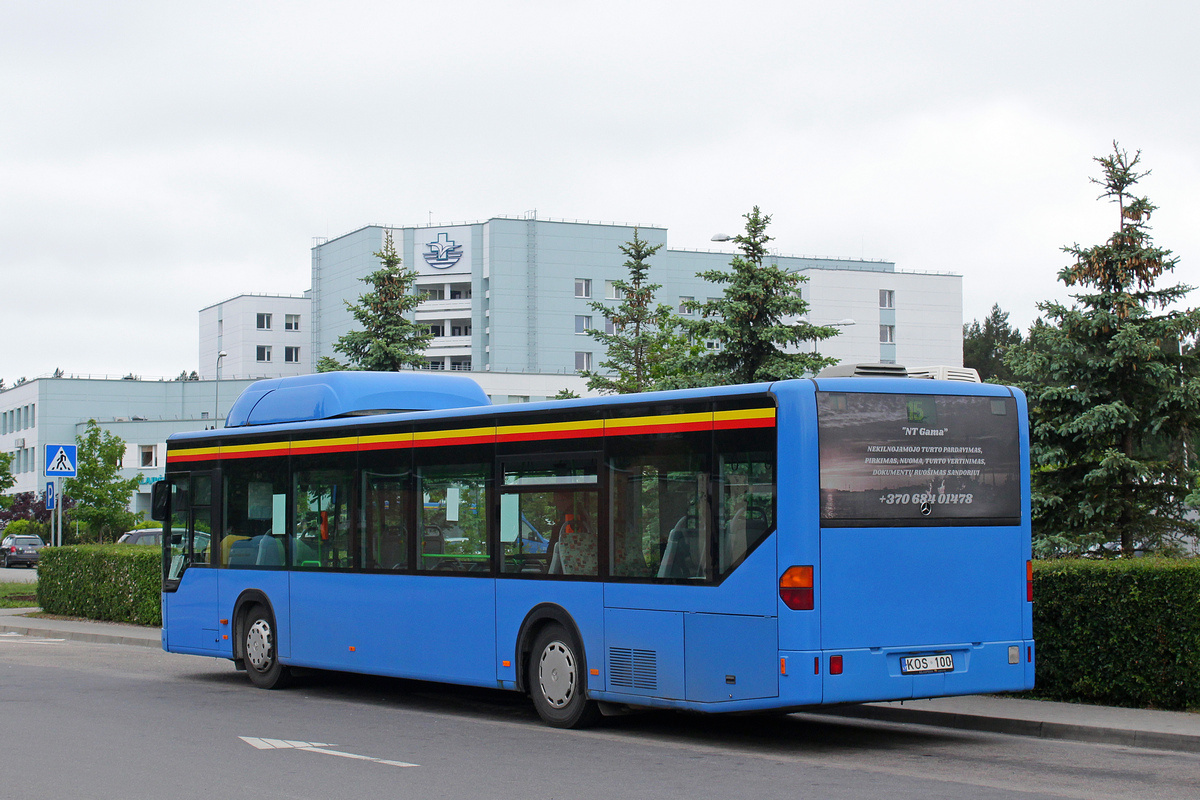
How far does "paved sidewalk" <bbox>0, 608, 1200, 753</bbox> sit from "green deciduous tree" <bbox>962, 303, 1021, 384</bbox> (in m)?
97.6

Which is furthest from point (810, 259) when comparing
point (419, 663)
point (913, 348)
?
point (419, 663)

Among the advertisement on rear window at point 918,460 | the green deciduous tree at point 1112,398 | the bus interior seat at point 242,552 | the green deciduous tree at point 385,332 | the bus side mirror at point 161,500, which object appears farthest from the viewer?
the green deciduous tree at point 385,332

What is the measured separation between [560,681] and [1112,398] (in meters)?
10.3

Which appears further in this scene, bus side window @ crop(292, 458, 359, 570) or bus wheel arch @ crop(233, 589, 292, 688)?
bus wheel arch @ crop(233, 589, 292, 688)

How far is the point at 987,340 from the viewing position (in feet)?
371

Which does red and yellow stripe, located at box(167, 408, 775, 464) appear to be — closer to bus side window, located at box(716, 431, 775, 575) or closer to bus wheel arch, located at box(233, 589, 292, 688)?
bus side window, located at box(716, 431, 775, 575)

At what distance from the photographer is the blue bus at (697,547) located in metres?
9.96

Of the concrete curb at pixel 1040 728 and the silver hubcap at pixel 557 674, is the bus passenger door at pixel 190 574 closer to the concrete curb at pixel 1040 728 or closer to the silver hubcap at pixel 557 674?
the silver hubcap at pixel 557 674

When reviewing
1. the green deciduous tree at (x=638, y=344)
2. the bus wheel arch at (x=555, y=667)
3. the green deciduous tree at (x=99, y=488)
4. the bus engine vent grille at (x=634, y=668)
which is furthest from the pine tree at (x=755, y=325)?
the green deciduous tree at (x=99, y=488)

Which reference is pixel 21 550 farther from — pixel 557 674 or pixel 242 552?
pixel 557 674

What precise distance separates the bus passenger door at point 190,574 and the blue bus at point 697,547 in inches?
103

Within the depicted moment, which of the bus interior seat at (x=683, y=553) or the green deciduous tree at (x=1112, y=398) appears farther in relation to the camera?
the green deciduous tree at (x=1112, y=398)

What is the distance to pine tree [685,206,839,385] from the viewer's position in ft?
81.2

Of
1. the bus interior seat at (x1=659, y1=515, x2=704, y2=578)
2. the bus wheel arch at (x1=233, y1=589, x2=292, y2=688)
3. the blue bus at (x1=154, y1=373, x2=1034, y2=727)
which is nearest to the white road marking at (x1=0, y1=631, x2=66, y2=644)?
the bus wheel arch at (x1=233, y1=589, x2=292, y2=688)
